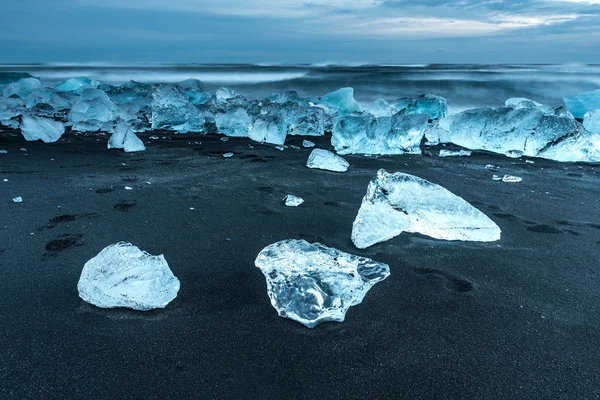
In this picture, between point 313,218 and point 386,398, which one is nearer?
point 386,398

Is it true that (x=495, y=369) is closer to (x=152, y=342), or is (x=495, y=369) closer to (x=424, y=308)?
(x=424, y=308)

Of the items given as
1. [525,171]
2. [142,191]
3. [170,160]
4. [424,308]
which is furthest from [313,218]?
[525,171]

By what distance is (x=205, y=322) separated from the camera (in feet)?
5.11

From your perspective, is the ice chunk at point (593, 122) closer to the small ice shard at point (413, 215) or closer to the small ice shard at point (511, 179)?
the small ice shard at point (511, 179)

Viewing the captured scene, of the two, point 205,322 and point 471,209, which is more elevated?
point 471,209

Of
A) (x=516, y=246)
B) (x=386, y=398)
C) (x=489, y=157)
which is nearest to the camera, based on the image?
(x=386, y=398)

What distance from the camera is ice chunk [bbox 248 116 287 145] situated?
5.31 metres

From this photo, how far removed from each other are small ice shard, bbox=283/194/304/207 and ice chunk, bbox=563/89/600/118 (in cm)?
780

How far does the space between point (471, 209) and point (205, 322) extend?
1610mm

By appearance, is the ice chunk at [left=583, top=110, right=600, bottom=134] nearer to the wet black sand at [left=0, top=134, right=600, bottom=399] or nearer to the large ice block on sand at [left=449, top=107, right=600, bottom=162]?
the large ice block on sand at [left=449, top=107, right=600, bottom=162]

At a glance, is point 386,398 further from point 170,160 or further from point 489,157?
point 489,157

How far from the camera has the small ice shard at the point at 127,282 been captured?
162cm

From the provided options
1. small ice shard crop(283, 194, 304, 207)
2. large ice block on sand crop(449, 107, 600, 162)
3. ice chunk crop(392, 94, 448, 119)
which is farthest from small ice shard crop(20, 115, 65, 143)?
ice chunk crop(392, 94, 448, 119)

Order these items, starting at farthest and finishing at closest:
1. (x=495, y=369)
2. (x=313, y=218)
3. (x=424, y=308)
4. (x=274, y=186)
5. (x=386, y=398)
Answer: (x=274, y=186)
(x=313, y=218)
(x=424, y=308)
(x=495, y=369)
(x=386, y=398)
